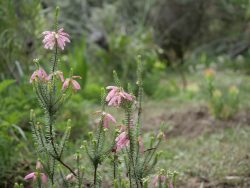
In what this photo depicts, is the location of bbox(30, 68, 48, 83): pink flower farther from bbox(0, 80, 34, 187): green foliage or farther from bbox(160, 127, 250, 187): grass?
bbox(160, 127, 250, 187): grass

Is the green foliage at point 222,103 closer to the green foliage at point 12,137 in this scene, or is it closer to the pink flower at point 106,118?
the green foliage at point 12,137

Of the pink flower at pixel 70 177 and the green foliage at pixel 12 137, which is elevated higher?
the green foliage at pixel 12 137

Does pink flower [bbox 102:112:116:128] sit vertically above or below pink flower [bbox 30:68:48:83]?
below

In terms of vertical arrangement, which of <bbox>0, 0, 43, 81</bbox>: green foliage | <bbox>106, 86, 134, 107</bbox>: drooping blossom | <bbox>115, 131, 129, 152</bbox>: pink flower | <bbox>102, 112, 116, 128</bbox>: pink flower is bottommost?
<bbox>115, 131, 129, 152</bbox>: pink flower

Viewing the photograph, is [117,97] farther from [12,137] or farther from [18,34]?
[18,34]

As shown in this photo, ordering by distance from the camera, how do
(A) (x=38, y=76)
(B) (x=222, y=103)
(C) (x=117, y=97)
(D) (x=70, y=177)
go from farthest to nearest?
(B) (x=222, y=103), (D) (x=70, y=177), (A) (x=38, y=76), (C) (x=117, y=97)

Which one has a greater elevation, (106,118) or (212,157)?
(212,157)

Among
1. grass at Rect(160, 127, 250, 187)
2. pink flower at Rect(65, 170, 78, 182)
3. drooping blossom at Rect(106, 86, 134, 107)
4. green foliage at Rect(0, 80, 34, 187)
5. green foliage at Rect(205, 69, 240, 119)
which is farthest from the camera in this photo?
green foliage at Rect(205, 69, 240, 119)

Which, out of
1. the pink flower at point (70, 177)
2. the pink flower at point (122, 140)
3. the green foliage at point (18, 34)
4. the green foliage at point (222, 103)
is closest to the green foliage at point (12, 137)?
the green foliage at point (18, 34)

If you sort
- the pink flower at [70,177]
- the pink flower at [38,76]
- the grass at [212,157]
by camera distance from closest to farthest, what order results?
the pink flower at [38,76], the pink flower at [70,177], the grass at [212,157]

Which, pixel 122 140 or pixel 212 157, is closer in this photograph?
pixel 122 140

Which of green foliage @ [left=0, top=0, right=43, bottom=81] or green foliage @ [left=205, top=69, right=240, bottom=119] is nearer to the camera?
green foliage @ [left=0, top=0, right=43, bottom=81]

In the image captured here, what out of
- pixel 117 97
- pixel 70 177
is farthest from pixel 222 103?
pixel 117 97

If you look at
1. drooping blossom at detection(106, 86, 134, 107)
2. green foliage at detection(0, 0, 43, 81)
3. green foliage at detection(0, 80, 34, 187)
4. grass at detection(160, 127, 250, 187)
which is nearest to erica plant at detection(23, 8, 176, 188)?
drooping blossom at detection(106, 86, 134, 107)
